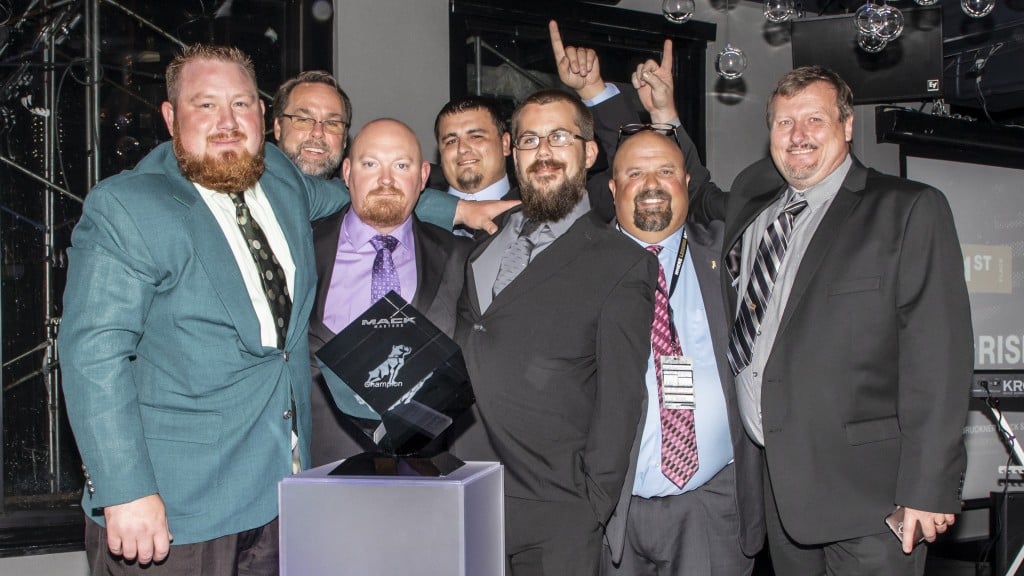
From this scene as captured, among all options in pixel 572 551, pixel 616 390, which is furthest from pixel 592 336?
pixel 572 551

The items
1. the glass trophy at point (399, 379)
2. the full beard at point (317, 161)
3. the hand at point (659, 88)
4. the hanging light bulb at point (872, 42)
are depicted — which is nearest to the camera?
the glass trophy at point (399, 379)

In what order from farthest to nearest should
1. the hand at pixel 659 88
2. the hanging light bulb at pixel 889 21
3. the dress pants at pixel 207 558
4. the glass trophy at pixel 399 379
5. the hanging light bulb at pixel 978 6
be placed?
1. the hanging light bulb at pixel 978 6
2. the hanging light bulb at pixel 889 21
3. the hand at pixel 659 88
4. the dress pants at pixel 207 558
5. the glass trophy at pixel 399 379

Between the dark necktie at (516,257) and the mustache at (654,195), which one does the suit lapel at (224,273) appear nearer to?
the dark necktie at (516,257)

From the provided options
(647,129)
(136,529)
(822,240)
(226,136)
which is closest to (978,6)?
(647,129)

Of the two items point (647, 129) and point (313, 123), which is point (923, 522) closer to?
point (647, 129)

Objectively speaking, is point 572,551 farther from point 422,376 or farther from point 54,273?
point 54,273

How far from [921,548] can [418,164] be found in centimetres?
172

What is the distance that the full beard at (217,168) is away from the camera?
2.26m

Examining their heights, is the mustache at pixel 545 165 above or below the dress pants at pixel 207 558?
above

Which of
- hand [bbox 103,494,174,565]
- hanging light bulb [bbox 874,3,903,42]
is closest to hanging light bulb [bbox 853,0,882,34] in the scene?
hanging light bulb [bbox 874,3,903,42]

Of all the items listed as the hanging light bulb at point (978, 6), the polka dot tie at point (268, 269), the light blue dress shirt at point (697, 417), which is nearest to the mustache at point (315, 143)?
the polka dot tie at point (268, 269)

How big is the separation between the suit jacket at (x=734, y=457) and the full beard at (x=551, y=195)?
45cm

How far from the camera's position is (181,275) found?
216 centimetres

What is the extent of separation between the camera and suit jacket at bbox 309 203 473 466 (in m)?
2.61
